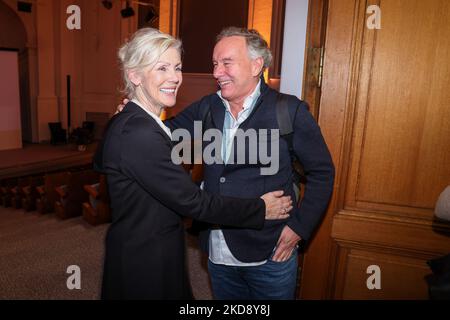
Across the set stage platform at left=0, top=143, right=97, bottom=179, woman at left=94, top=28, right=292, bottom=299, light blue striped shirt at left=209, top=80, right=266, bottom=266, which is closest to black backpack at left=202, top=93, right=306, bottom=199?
light blue striped shirt at left=209, top=80, right=266, bottom=266

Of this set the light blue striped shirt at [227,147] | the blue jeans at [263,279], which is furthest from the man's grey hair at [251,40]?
the blue jeans at [263,279]

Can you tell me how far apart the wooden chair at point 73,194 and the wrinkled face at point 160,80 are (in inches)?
148

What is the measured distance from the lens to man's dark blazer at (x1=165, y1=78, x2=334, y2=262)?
1.61 metres

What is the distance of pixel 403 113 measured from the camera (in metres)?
1.66

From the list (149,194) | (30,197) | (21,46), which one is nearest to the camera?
(149,194)

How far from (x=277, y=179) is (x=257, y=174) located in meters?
0.09

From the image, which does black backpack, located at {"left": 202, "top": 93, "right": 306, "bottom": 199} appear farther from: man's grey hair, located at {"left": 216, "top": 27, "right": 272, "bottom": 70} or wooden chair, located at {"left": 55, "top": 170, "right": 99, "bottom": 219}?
wooden chair, located at {"left": 55, "top": 170, "right": 99, "bottom": 219}

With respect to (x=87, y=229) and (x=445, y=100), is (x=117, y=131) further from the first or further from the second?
(x=87, y=229)

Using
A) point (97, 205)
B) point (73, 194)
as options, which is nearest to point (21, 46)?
point (73, 194)

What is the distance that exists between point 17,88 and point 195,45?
5797 millimetres

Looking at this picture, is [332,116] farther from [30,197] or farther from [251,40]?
[30,197]

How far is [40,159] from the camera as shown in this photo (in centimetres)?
963

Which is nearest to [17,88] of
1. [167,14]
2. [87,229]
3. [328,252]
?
[167,14]

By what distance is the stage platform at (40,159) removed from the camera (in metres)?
8.92
